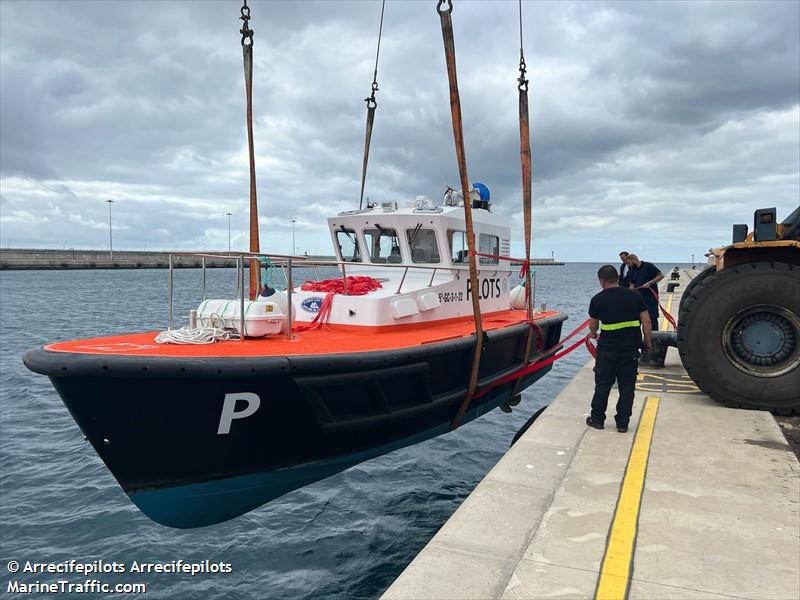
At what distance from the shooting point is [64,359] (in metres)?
4.18

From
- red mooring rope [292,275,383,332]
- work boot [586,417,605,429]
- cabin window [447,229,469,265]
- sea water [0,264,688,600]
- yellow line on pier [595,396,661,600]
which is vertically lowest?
sea water [0,264,688,600]

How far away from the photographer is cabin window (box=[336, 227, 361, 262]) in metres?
8.41

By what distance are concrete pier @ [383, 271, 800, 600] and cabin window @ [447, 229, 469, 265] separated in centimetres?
345

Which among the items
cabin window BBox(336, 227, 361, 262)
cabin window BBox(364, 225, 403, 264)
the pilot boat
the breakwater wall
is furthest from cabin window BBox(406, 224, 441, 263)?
the breakwater wall

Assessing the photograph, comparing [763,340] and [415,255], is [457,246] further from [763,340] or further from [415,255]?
[763,340]

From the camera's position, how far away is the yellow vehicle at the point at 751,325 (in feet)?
17.5

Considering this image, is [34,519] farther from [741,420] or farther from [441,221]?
[741,420]

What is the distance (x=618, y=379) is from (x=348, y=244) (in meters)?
4.70

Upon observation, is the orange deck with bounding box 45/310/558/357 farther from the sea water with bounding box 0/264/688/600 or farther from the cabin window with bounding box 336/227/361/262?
the cabin window with bounding box 336/227/361/262

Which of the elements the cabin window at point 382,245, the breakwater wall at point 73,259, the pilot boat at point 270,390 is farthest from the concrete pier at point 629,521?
the breakwater wall at point 73,259

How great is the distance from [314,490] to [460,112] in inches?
199

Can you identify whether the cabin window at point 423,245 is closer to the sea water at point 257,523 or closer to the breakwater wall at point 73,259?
the sea water at point 257,523

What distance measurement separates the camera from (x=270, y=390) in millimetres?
4676

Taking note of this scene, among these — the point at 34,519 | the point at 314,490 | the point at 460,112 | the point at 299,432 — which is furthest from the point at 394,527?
the point at 460,112
